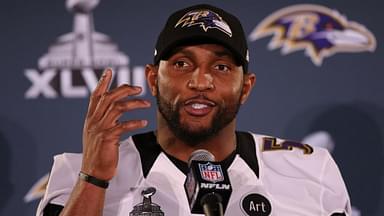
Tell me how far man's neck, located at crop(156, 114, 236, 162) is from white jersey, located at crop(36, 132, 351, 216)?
0.02 meters

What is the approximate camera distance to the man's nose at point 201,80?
1260 mm

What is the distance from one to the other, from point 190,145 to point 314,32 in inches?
28.5

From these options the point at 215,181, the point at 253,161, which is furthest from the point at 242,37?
the point at 215,181

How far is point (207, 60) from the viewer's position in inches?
50.9

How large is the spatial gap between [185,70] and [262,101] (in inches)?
27.0

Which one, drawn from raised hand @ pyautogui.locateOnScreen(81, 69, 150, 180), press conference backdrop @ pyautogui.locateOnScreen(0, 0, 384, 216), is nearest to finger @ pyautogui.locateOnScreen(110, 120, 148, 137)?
raised hand @ pyautogui.locateOnScreen(81, 69, 150, 180)

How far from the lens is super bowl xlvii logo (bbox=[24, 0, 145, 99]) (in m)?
1.94

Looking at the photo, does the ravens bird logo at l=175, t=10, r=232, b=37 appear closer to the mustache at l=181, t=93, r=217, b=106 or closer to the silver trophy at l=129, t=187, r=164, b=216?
the mustache at l=181, t=93, r=217, b=106

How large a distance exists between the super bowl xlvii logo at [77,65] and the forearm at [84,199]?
0.81 meters

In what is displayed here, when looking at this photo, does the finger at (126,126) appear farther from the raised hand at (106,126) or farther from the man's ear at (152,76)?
the man's ear at (152,76)

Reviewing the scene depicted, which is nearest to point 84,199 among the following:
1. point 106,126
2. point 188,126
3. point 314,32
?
point 106,126

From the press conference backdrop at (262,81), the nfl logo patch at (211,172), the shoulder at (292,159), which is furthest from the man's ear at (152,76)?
the press conference backdrop at (262,81)

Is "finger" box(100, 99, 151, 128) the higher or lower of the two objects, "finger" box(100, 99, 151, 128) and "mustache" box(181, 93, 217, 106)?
the lower

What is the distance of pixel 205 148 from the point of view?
1.37 metres
